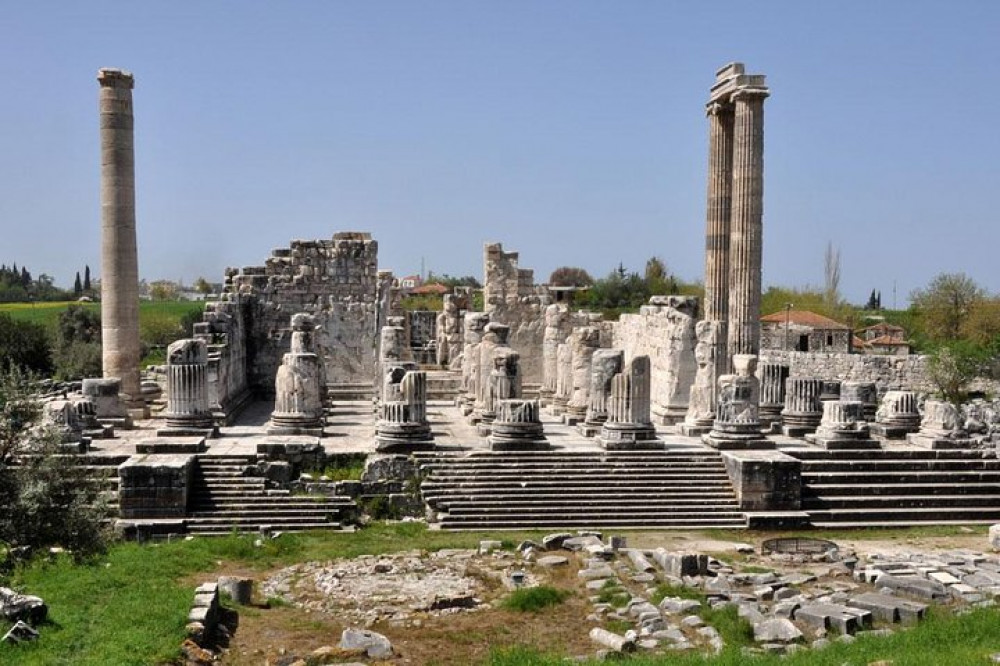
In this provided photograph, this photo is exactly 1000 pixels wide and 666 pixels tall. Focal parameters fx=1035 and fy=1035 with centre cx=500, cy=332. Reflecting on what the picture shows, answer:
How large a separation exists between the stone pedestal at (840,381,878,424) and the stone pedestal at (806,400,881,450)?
3890 millimetres

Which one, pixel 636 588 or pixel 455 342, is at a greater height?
pixel 455 342

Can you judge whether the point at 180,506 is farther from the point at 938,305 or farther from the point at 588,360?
the point at 938,305

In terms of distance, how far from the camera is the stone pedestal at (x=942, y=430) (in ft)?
62.5

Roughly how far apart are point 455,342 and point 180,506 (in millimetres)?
16073

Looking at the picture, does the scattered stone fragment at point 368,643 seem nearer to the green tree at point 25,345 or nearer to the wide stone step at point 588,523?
the wide stone step at point 588,523

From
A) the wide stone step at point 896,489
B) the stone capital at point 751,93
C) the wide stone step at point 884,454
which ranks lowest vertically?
the wide stone step at point 896,489

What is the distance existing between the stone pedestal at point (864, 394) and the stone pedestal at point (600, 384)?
612 centimetres

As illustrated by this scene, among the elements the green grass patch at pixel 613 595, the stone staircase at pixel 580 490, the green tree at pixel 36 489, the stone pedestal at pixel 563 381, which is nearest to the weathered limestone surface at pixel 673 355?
the stone pedestal at pixel 563 381

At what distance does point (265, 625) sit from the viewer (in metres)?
11.5

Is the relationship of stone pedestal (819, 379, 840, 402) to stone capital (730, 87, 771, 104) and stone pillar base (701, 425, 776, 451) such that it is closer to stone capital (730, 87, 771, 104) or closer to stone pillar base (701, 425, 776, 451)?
stone pillar base (701, 425, 776, 451)

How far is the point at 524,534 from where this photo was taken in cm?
1596

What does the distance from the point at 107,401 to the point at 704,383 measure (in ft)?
39.5

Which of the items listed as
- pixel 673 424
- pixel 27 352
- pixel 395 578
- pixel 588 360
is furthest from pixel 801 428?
pixel 27 352

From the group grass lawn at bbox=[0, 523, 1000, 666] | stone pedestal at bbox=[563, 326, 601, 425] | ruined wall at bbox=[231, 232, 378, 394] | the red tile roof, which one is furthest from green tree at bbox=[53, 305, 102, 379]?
the red tile roof
